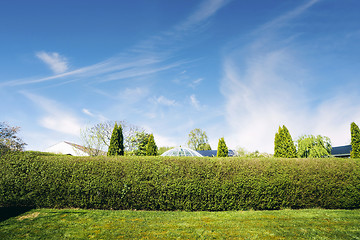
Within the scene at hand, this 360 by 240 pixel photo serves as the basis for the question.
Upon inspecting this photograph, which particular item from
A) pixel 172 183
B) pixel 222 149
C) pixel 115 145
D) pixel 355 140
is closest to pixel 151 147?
pixel 115 145

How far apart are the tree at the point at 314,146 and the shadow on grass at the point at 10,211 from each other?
3369 cm

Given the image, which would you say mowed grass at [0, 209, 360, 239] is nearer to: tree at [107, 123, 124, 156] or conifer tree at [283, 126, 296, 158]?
conifer tree at [283, 126, 296, 158]

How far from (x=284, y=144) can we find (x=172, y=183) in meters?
10.3

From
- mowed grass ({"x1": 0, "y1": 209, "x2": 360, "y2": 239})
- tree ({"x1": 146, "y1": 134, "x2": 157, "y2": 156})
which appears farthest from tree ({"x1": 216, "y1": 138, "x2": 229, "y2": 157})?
mowed grass ({"x1": 0, "y1": 209, "x2": 360, "y2": 239})

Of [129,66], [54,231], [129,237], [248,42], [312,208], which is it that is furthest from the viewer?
[129,66]

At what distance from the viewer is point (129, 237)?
4992 mm

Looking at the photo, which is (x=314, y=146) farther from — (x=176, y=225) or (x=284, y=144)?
(x=176, y=225)

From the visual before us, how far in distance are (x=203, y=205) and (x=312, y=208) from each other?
196 inches

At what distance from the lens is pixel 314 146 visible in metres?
29.6

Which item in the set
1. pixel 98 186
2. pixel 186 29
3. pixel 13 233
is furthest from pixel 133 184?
pixel 186 29

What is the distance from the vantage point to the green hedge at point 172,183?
7941 mm

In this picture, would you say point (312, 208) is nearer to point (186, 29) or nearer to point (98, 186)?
point (98, 186)

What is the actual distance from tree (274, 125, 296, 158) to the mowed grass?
682 centimetres

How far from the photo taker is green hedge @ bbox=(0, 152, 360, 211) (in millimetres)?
7941
